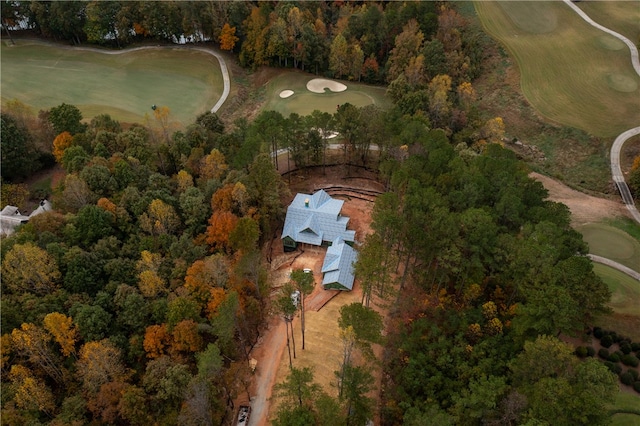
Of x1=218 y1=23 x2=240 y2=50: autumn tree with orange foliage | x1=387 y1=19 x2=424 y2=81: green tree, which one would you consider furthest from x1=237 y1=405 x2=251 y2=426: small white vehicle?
x1=218 y1=23 x2=240 y2=50: autumn tree with orange foliage

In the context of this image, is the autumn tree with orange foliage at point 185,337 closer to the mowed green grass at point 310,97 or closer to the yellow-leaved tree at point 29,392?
the yellow-leaved tree at point 29,392

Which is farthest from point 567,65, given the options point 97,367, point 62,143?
point 97,367

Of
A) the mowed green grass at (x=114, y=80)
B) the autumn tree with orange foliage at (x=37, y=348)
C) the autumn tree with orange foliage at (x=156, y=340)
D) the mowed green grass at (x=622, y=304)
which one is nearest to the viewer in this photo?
the autumn tree with orange foliage at (x=37, y=348)

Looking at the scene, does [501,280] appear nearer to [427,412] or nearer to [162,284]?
[427,412]

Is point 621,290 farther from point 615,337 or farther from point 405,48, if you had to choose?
point 405,48

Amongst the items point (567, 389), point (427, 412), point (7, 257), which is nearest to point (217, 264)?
point (7, 257)

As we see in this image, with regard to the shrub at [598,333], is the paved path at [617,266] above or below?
below

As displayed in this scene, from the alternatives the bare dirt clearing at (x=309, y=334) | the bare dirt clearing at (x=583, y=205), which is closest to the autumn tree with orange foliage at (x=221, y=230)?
the bare dirt clearing at (x=309, y=334)

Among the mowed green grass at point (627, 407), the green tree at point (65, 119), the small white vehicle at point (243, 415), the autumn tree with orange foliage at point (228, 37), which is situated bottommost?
the small white vehicle at point (243, 415)
